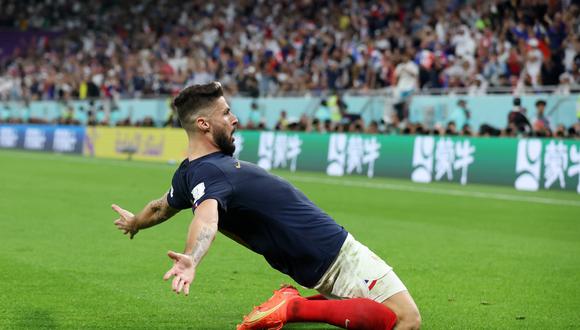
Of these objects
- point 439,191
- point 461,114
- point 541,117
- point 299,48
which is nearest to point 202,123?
point 439,191

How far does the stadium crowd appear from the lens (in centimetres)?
2344

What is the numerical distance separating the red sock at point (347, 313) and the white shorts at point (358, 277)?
91 mm

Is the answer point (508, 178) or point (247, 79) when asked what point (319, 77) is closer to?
point (247, 79)

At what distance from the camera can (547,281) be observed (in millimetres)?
8281

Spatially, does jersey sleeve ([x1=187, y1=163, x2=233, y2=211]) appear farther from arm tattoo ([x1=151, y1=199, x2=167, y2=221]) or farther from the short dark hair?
arm tattoo ([x1=151, y1=199, x2=167, y2=221])

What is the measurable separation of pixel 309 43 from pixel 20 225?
21.1m

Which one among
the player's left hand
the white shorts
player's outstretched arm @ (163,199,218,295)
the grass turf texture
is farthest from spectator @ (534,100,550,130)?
the player's left hand

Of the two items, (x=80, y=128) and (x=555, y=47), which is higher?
(x=555, y=47)

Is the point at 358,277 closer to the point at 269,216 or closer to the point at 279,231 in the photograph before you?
the point at 279,231

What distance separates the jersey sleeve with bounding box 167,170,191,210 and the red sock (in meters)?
0.91

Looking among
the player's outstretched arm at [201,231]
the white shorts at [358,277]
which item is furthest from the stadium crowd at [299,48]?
the player's outstretched arm at [201,231]

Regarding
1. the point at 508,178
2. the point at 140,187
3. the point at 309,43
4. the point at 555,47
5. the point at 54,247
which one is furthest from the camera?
the point at 309,43

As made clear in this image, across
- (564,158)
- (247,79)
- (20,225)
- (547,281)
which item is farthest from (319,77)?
(547,281)

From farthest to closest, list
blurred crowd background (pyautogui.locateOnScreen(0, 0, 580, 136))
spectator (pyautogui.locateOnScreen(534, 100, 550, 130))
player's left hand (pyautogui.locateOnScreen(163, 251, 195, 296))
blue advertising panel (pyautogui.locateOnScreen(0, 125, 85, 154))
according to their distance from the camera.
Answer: blue advertising panel (pyautogui.locateOnScreen(0, 125, 85, 154))
blurred crowd background (pyautogui.locateOnScreen(0, 0, 580, 136))
spectator (pyautogui.locateOnScreen(534, 100, 550, 130))
player's left hand (pyautogui.locateOnScreen(163, 251, 195, 296))
